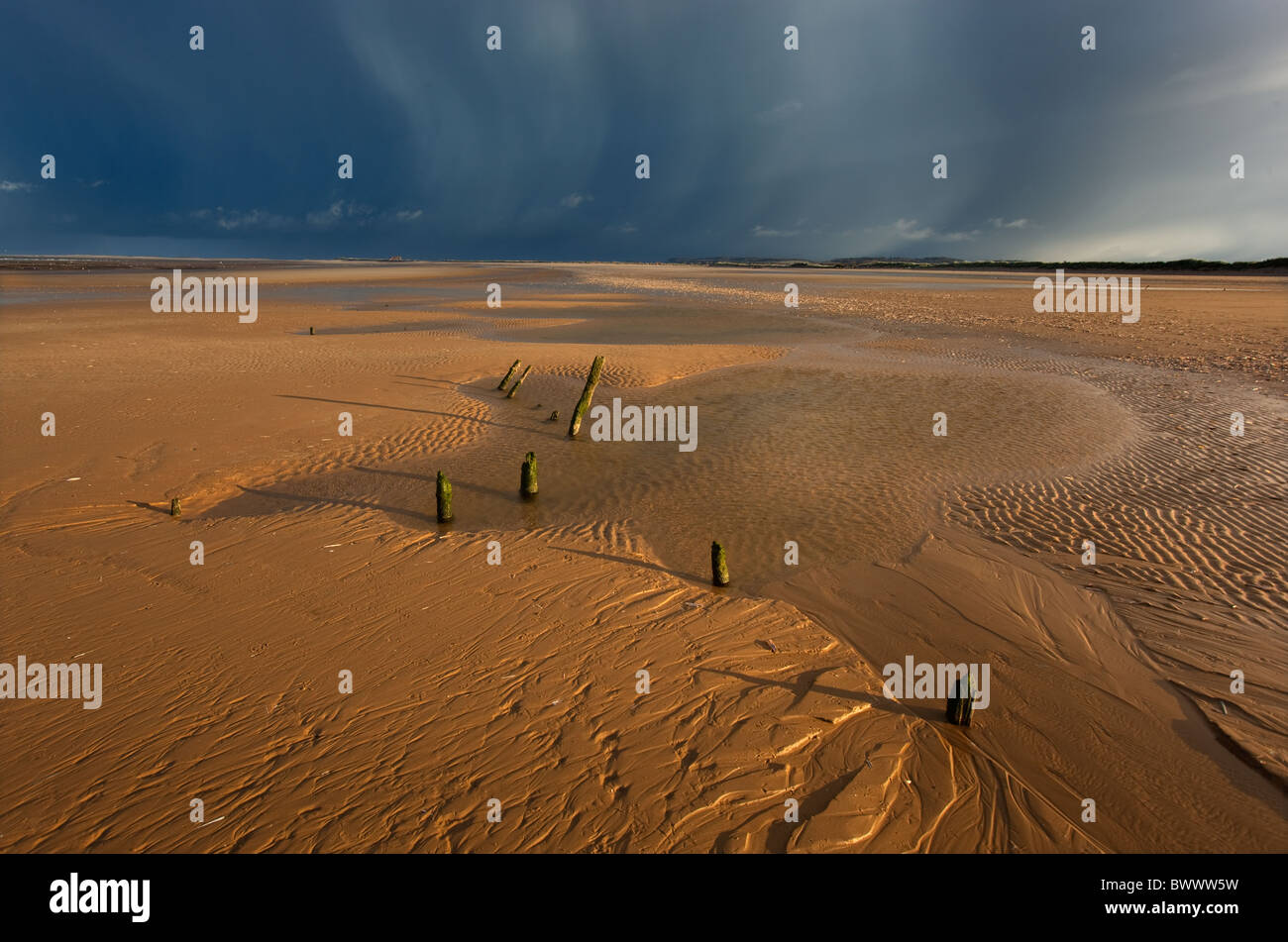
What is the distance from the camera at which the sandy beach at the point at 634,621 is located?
4594 millimetres

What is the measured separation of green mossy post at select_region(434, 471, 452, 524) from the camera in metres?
9.10

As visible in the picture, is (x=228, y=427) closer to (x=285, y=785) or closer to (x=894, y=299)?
(x=285, y=785)

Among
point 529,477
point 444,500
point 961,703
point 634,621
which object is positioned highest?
point 529,477

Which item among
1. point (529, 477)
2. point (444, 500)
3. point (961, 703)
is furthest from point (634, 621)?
point (529, 477)

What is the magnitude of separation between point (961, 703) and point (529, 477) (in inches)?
266

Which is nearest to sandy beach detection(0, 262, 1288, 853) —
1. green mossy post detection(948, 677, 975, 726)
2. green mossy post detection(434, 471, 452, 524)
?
green mossy post detection(948, 677, 975, 726)

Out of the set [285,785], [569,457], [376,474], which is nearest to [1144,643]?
[285,785]

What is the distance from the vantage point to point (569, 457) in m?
12.6

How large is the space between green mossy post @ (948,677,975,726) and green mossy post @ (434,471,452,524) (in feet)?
21.6

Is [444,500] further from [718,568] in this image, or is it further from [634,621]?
[718,568]

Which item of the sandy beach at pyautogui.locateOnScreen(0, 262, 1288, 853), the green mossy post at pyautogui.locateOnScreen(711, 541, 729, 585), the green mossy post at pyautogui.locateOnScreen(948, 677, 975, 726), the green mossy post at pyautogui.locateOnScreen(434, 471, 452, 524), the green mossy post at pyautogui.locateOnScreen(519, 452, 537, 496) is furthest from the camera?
the green mossy post at pyautogui.locateOnScreen(519, 452, 537, 496)

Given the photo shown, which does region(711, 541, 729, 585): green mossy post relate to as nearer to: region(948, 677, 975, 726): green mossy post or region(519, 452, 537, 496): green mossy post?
region(948, 677, 975, 726): green mossy post

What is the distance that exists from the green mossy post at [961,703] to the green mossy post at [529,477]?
6643mm

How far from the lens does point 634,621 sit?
6.88m
